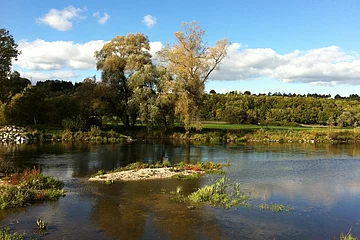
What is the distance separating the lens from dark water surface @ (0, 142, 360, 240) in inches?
478

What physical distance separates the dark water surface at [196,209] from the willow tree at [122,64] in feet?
75.7

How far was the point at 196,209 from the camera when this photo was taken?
14.7 m

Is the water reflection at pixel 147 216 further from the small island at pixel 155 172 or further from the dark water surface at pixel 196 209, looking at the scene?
the small island at pixel 155 172

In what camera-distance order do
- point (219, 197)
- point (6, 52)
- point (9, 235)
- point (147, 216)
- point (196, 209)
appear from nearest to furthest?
point (9, 235), point (147, 216), point (196, 209), point (219, 197), point (6, 52)

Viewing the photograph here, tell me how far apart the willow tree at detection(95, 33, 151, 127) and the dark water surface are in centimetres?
2309

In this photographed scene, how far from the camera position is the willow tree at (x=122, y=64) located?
160 feet

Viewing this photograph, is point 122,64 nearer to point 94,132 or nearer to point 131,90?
point 131,90

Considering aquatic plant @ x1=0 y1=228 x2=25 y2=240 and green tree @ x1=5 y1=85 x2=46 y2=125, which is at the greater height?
green tree @ x1=5 y1=85 x2=46 y2=125

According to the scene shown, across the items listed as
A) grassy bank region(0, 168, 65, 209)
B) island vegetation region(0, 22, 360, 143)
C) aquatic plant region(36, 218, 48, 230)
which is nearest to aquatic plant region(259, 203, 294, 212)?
aquatic plant region(36, 218, 48, 230)

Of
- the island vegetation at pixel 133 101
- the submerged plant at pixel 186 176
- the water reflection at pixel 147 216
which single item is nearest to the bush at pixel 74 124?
the island vegetation at pixel 133 101

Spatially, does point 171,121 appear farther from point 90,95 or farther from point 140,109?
point 90,95

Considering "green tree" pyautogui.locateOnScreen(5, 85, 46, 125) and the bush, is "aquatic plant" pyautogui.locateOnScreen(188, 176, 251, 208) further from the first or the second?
"green tree" pyautogui.locateOnScreen(5, 85, 46, 125)

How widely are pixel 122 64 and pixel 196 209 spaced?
123 feet

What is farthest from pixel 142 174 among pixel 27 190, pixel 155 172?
pixel 27 190
